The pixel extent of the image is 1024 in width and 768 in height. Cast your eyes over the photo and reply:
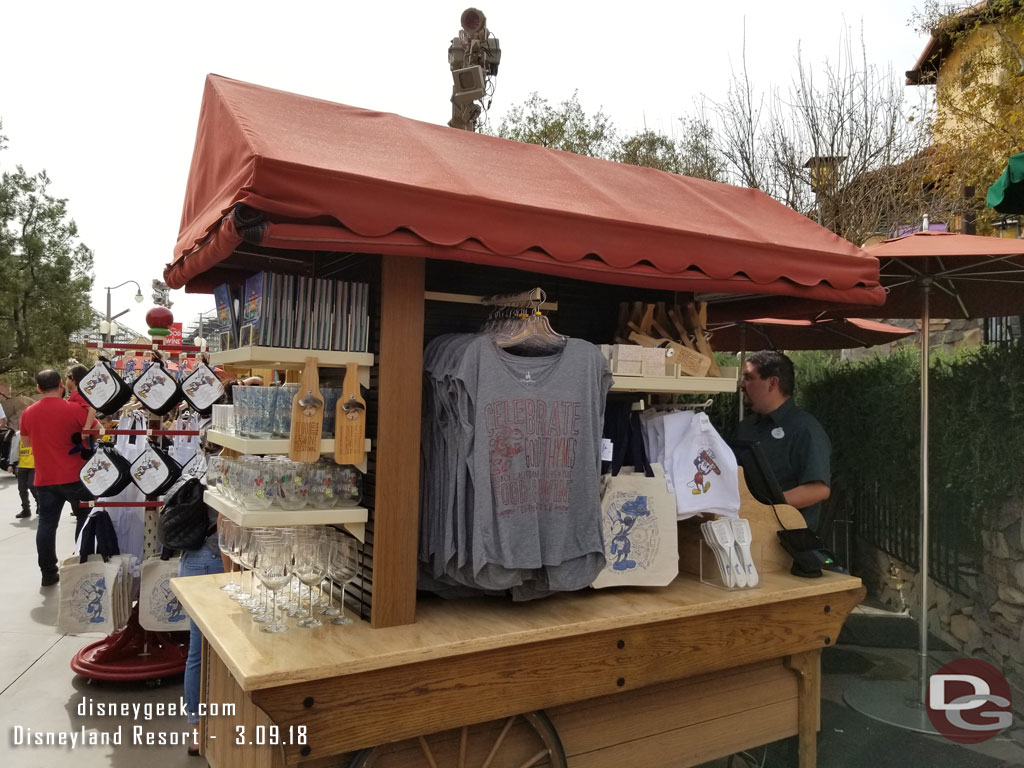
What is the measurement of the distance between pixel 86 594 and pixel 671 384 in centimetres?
369

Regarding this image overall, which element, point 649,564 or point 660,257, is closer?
point 660,257

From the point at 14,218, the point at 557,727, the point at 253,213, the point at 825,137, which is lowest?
the point at 557,727

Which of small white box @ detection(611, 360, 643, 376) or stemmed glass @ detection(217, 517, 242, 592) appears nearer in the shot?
stemmed glass @ detection(217, 517, 242, 592)

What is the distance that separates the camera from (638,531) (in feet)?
9.50

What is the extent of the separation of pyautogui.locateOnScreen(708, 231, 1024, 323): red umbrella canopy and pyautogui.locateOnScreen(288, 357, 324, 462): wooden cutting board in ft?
8.01

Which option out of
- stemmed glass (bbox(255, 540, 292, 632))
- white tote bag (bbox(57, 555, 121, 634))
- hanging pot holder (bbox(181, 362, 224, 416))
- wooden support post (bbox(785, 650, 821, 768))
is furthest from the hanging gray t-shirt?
white tote bag (bbox(57, 555, 121, 634))

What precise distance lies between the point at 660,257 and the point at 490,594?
4.55ft

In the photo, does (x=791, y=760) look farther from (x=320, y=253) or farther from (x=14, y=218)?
(x=14, y=218)

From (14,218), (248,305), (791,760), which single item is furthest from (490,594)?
(14,218)

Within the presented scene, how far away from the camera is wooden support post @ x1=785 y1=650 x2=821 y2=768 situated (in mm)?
3195

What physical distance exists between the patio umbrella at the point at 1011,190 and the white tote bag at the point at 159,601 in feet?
15.9

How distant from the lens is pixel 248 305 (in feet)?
8.41

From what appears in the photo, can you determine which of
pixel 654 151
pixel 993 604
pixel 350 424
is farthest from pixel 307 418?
pixel 654 151

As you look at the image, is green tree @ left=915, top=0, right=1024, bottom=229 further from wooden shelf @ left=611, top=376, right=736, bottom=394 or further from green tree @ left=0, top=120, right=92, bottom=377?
green tree @ left=0, top=120, right=92, bottom=377
